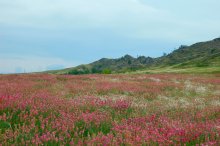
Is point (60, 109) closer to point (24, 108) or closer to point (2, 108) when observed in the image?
point (24, 108)

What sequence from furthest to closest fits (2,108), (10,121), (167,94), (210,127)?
1. (167,94)
2. (2,108)
3. (10,121)
4. (210,127)

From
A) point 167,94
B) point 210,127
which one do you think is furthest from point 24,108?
point 167,94

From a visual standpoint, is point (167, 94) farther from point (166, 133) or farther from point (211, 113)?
point (166, 133)

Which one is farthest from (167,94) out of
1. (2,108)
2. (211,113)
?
(2,108)

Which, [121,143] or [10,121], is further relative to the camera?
[10,121]

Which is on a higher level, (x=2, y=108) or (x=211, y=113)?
(x=2, y=108)

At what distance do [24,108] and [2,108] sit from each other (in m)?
0.67

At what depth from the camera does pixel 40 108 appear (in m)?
9.61

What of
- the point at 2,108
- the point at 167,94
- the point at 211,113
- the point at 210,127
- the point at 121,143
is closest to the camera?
the point at 121,143

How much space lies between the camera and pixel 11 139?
6266 mm

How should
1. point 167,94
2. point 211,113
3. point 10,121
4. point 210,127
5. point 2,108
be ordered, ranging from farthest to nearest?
point 167,94
point 211,113
point 2,108
point 10,121
point 210,127

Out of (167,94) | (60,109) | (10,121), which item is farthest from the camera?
(167,94)

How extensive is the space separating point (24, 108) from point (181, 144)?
5.39 m

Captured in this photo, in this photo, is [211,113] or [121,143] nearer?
[121,143]
